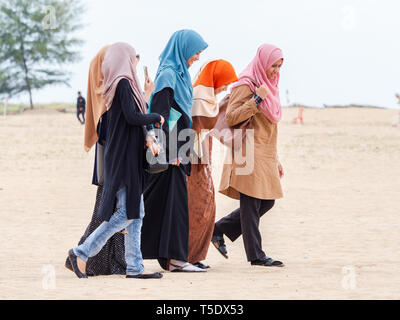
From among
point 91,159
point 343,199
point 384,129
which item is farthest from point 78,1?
point 343,199

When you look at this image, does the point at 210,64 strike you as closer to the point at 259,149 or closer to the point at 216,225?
the point at 259,149

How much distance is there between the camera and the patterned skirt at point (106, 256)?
237 inches

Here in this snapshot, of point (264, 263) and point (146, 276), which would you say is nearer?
point (146, 276)

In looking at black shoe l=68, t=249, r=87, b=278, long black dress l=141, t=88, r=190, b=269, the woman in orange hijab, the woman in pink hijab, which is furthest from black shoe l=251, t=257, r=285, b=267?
black shoe l=68, t=249, r=87, b=278

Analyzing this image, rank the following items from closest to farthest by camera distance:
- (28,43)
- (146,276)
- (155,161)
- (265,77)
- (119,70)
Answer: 1. (119,70)
2. (155,161)
3. (146,276)
4. (265,77)
5. (28,43)

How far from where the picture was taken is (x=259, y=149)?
6.55 metres

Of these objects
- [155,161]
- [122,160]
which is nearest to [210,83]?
[155,161]

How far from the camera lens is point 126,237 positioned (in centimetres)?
578

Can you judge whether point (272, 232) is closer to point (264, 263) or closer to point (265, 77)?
point (264, 263)

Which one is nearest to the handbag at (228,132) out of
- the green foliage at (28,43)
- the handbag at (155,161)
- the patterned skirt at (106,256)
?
the handbag at (155,161)

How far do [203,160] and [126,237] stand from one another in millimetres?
1047

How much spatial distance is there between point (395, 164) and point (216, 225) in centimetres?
1271

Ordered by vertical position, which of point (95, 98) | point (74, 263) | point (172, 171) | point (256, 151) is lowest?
point (74, 263)
